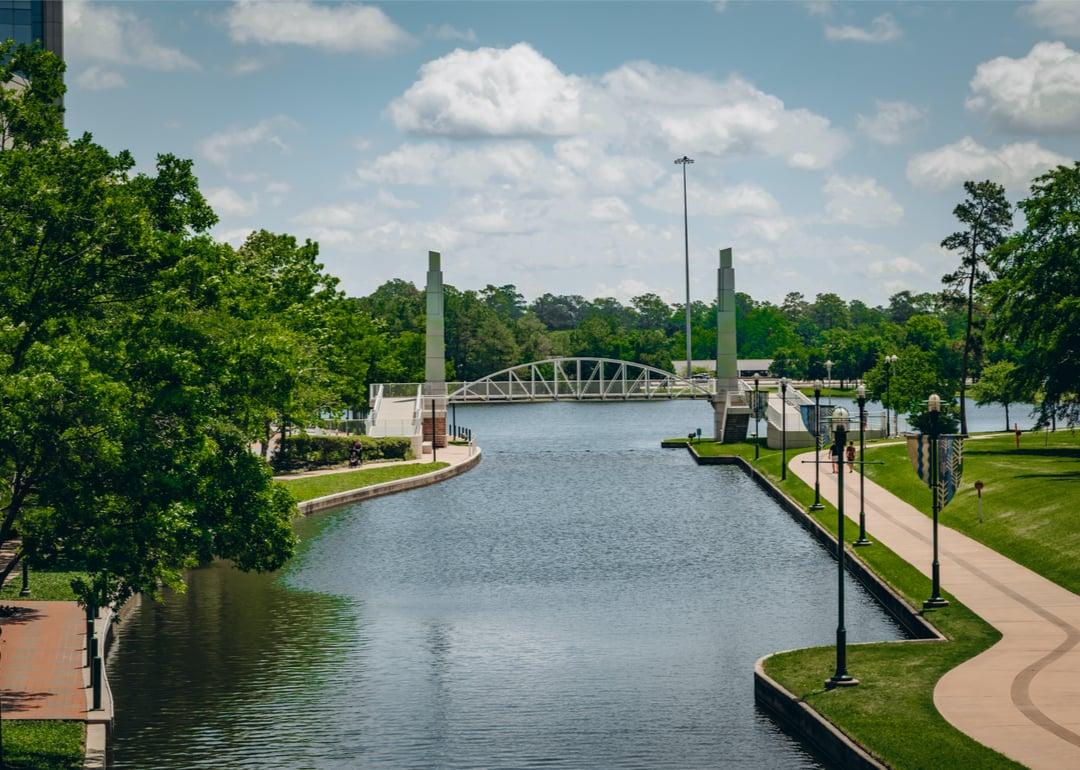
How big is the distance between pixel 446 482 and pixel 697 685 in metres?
51.8

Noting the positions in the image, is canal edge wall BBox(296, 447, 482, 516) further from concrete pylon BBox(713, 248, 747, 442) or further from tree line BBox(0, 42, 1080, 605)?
tree line BBox(0, 42, 1080, 605)

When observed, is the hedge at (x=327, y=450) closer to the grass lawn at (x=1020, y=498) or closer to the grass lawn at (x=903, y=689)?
the grass lawn at (x=1020, y=498)

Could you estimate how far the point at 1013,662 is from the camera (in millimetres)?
31797

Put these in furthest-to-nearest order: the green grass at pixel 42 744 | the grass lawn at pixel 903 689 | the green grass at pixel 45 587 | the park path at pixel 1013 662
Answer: the green grass at pixel 45 587
the park path at pixel 1013 662
the grass lawn at pixel 903 689
the green grass at pixel 42 744

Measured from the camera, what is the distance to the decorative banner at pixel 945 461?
41.5 metres

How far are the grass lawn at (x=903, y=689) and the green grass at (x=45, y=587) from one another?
20.1 m

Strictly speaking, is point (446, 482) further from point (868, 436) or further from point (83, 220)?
point (83, 220)

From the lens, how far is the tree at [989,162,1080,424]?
6750cm

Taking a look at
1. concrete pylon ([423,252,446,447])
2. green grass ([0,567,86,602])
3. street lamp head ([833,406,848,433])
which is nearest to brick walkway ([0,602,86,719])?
green grass ([0,567,86,602])

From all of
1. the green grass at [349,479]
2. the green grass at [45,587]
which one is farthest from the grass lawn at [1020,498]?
the green grass at [45,587]

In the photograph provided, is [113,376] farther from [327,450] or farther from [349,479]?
[327,450]

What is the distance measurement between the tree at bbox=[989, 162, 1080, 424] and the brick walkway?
1782 inches

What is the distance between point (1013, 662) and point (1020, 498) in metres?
25.3

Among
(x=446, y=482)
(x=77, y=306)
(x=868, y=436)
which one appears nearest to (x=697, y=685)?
(x=77, y=306)
